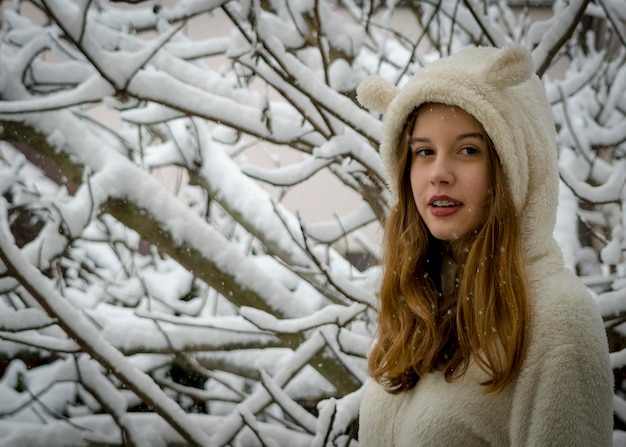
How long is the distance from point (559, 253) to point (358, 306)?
0.96 m

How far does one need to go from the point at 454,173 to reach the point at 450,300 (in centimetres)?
31

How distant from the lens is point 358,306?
2.15m

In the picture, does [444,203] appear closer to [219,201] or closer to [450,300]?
[450,300]

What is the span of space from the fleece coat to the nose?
0.35 ft

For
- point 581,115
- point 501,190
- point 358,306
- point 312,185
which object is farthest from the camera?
point 312,185

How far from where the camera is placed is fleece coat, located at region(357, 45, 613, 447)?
1106mm

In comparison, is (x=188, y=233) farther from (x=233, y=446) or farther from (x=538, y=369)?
(x=538, y=369)

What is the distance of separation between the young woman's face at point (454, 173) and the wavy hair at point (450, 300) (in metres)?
0.03

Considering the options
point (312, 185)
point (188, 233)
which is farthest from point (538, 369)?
point (312, 185)

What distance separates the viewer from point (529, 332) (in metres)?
1.18

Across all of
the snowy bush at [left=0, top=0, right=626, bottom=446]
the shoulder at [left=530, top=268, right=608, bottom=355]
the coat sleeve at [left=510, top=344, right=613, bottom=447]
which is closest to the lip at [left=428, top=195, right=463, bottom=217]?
the shoulder at [left=530, top=268, right=608, bottom=355]

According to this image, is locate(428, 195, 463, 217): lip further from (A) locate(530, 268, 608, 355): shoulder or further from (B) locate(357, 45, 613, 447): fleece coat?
(A) locate(530, 268, 608, 355): shoulder

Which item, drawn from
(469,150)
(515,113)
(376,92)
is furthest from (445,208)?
(376,92)

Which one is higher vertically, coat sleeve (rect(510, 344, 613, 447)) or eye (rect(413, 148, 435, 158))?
eye (rect(413, 148, 435, 158))
